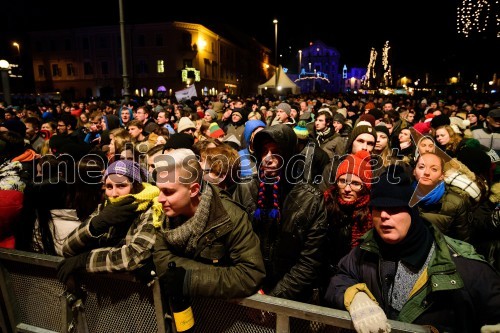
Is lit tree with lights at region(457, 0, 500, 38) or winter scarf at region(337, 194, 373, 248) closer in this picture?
winter scarf at region(337, 194, 373, 248)

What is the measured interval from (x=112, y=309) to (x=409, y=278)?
85.8 inches

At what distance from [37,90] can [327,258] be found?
6828 cm

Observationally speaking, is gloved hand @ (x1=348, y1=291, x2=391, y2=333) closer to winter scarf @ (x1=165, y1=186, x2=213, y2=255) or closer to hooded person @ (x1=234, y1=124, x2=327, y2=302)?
hooded person @ (x1=234, y1=124, x2=327, y2=302)

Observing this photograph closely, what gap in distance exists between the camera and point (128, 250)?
2449 millimetres

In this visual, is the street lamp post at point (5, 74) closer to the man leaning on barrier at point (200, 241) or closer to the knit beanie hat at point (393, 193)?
the man leaning on barrier at point (200, 241)

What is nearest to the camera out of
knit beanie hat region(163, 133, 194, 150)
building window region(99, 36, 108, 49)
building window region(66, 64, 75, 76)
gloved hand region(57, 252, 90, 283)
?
gloved hand region(57, 252, 90, 283)

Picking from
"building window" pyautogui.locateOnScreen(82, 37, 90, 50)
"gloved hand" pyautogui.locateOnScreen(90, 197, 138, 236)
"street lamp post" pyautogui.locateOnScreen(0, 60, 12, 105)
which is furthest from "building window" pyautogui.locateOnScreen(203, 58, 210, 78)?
"gloved hand" pyautogui.locateOnScreen(90, 197, 138, 236)

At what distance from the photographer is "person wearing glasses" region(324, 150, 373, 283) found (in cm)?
308

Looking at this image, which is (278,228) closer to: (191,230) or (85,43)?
(191,230)

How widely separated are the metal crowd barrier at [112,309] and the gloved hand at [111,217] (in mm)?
357

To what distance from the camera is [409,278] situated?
208 cm

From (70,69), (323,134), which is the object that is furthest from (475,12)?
(70,69)

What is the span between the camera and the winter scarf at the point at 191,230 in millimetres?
2266

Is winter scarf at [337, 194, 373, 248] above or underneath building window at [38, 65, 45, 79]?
underneath
